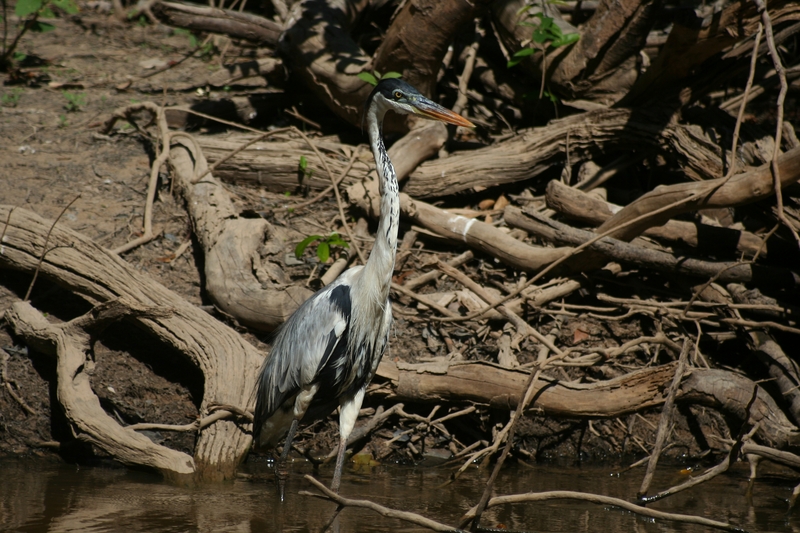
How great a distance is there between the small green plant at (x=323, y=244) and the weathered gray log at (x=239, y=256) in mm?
223

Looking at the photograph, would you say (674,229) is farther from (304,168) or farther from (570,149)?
(304,168)

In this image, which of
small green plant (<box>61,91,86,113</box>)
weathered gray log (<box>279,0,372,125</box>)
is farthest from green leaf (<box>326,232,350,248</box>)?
small green plant (<box>61,91,86,113</box>)

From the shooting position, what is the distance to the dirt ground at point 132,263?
447 centimetres

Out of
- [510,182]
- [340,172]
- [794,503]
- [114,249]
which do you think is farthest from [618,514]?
[114,249]

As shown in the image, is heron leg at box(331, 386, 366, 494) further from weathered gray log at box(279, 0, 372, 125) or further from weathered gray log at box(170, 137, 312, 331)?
weathered gray log at box(279, 0, 372, 125)

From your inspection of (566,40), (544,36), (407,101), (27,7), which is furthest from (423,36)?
(27,7)

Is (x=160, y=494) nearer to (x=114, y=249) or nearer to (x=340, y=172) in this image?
(x=114, y=249)

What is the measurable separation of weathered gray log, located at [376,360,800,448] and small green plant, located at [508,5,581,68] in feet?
9.27

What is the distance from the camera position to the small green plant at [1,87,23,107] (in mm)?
6952

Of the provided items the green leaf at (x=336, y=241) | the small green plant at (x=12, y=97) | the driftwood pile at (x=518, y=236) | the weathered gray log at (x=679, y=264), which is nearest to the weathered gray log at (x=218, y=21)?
the driftwood pile at (x=518, y=236)

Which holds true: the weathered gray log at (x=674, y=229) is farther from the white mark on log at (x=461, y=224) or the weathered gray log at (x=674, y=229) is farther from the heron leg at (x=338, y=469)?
the heron leg at (x=338, y=469)

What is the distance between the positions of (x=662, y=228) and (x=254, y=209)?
10.7ft

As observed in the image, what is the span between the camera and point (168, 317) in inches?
173

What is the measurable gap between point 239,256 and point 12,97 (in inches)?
155
